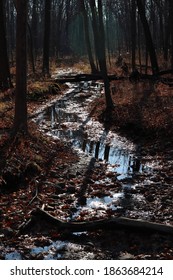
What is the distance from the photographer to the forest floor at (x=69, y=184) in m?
5.61

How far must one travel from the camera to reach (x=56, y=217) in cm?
659

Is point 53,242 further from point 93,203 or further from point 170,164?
point 170,164

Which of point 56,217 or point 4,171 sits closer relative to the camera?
point 56,217

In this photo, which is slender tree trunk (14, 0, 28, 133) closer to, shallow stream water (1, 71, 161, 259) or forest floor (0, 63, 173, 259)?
forest floor (0, 63, 173, 259)

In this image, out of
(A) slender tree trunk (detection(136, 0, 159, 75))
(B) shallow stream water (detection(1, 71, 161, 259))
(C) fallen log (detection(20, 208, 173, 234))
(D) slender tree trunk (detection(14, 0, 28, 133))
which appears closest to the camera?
(B) shallow stream water (detection(1, 71, 161, 259))

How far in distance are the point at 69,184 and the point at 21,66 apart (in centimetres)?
378

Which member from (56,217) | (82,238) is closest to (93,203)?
(56,217)

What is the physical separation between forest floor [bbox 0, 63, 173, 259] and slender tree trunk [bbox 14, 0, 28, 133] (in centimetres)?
47

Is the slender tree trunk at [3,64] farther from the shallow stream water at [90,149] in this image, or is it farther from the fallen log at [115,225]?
the fallen log at [115,225]

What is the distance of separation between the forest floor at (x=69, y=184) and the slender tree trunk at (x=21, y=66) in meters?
0.47

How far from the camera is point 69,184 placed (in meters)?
8.42

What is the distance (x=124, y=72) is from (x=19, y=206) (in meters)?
21.1

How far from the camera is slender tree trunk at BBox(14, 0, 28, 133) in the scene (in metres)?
10.2

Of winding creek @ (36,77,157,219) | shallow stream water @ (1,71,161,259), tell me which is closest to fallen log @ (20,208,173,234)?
shallow stream water @ (1,71,161,259)
